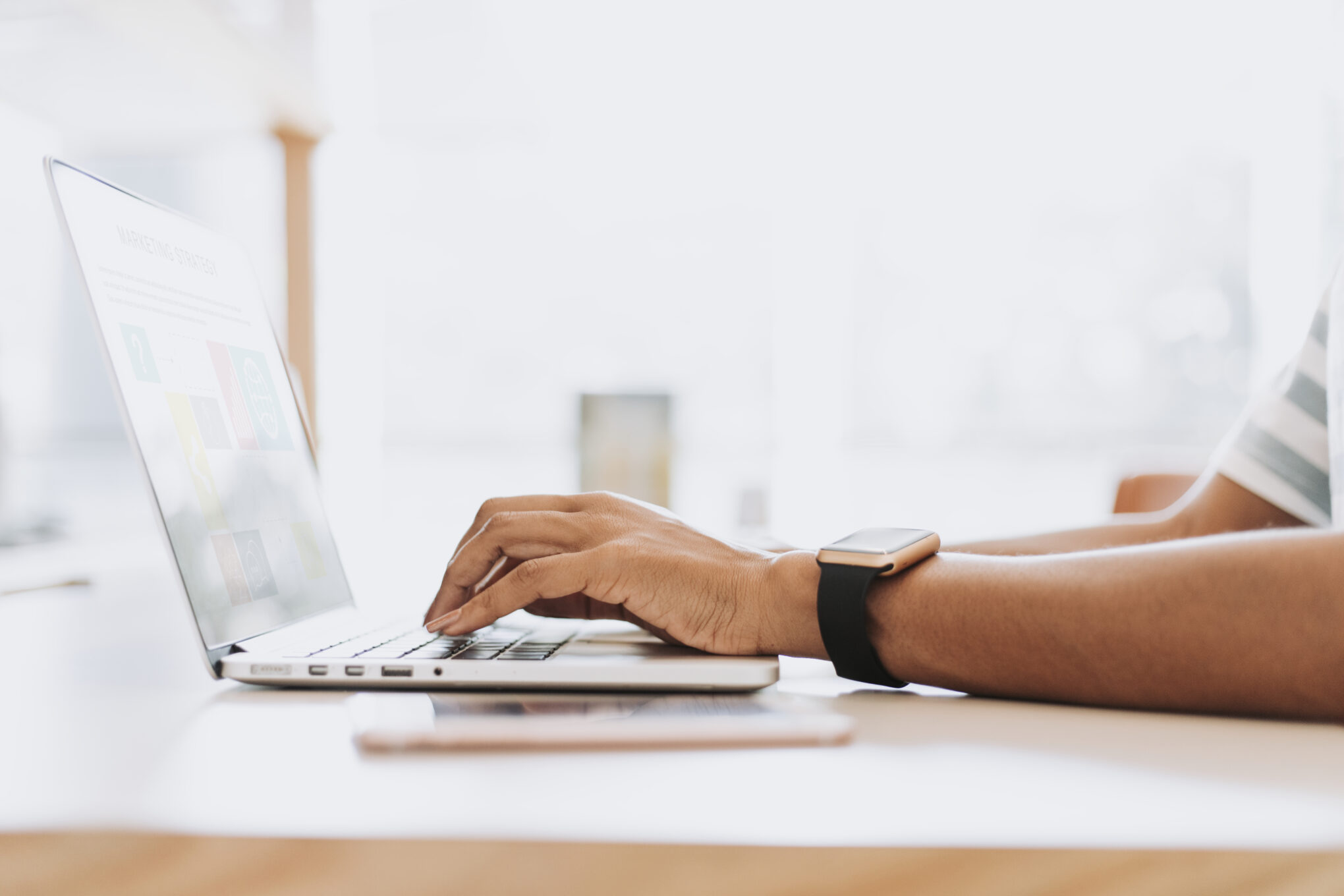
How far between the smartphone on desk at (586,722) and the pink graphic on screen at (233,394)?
0.29 metres

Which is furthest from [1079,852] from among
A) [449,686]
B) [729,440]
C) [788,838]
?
[729,440]

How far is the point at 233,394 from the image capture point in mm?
677

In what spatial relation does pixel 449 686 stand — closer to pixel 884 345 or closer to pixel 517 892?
pixel 517 892

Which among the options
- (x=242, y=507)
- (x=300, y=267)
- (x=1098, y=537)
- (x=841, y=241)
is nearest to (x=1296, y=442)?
(x=1098, y=537)

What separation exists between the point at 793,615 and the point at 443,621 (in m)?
0.24

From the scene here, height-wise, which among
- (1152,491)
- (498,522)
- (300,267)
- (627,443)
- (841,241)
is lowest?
(1152,491)

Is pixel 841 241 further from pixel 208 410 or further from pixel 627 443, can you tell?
pixel 208 410

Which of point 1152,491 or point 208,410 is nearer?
point 208,410

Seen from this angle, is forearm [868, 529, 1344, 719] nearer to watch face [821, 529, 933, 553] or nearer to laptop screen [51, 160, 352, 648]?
watch face [821, 529, 933, 553]

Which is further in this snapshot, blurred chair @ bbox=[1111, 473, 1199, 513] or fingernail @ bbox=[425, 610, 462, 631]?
blurred chair @ bbox=[1111, 473, 1199, 513]

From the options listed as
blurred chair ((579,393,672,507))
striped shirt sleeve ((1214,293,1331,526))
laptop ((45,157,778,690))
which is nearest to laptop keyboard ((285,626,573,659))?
laptop ((45,157,778,690))

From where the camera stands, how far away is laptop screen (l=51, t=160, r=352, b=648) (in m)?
0.54

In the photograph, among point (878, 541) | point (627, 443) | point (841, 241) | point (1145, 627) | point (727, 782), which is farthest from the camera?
point (841, 241)

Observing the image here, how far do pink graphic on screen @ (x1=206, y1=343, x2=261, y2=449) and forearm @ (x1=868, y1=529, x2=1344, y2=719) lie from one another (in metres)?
0.51
